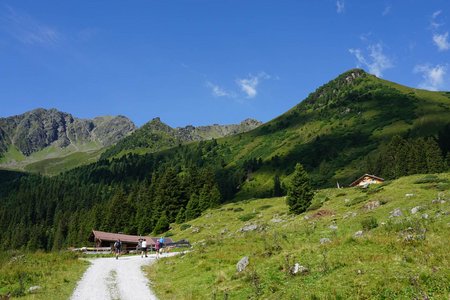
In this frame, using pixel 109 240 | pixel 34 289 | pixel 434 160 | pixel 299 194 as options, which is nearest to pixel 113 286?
pixel 34 289

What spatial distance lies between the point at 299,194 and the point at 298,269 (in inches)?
1689

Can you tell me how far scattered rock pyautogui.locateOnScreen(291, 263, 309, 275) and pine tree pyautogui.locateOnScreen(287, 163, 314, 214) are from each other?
1614 inches

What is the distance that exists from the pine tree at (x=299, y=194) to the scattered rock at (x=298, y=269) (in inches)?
1614

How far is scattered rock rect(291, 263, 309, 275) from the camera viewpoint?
14.9 meters

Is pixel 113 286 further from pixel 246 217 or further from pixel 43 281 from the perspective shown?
pixel 246 217

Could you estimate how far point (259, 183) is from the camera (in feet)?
608

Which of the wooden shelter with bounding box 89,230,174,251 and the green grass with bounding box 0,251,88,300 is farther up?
the green grass with bounding box 0,251,88,300

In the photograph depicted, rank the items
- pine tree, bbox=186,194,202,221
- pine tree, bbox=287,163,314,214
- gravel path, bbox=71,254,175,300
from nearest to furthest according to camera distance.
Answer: gravel path, bbox=71,254,175,300
pine tree, bbox=287,163,314,214
pine tree, bbox=186,194,202,221

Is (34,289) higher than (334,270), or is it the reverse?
(334,270)

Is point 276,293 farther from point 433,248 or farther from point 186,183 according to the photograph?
point 186,183

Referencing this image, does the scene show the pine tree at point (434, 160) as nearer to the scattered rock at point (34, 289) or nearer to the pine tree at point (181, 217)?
the pine tree at point (181, 217)

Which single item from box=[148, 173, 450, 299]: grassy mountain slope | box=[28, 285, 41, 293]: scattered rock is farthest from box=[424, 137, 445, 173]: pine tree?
→ box=[28, 285, 41, 293]: scattered rock

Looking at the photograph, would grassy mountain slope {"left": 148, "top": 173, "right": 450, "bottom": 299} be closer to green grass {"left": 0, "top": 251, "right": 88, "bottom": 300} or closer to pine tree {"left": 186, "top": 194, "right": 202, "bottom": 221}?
green grass {"left": 0, "top": 251, "right": 88, "bottom": 300}

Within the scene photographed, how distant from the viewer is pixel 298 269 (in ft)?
49.6
